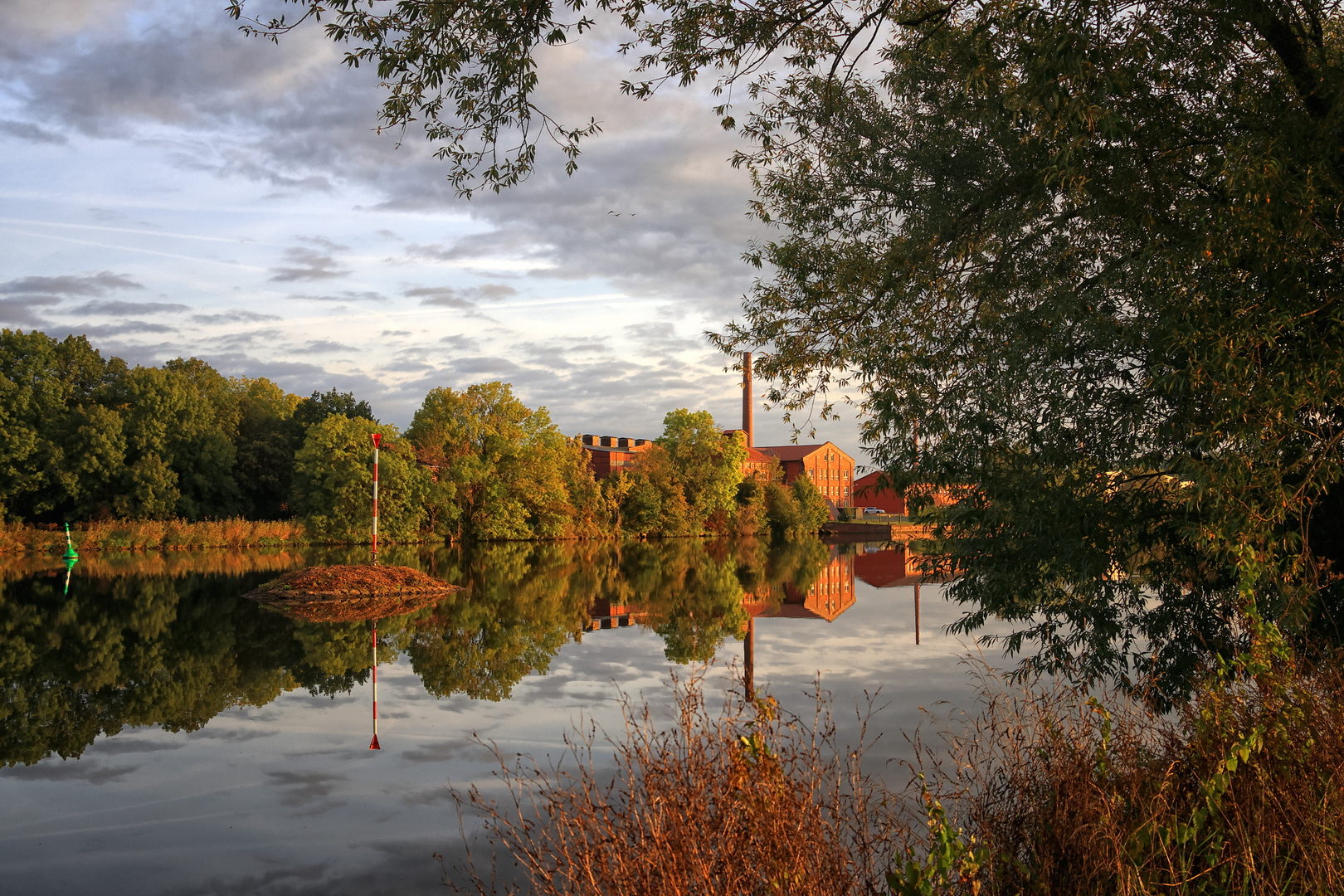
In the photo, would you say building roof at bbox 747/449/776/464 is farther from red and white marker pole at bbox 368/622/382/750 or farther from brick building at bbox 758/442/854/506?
red and white marker pole at bbox 368/622/382/750

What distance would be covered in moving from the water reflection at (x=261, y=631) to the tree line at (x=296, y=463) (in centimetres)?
1316

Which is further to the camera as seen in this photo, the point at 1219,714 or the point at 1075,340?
the point at 1075,340

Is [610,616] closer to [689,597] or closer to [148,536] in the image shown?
[689,597]

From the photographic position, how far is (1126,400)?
345 inches

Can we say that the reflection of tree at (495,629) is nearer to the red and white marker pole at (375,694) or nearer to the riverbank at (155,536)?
the red and white marker pole at (375,694)

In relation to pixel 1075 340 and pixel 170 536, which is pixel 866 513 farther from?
pixel 1075 340

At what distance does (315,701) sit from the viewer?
1123 cm

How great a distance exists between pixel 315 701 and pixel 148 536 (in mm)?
34958

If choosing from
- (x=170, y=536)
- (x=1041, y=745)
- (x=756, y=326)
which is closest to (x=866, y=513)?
(x=170, y=536)

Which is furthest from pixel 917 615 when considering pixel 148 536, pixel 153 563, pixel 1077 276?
pixel 148 536

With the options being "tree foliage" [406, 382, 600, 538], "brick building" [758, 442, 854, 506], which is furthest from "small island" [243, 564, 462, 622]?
"brick building" [758, 442, 854, 506]

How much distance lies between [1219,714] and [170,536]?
45034mm

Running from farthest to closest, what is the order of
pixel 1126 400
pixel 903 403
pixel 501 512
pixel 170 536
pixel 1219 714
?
pixel 501 512 < pixel 170 536 < pixel 903 403 < pixel 1126 400 < pixel 1219 714

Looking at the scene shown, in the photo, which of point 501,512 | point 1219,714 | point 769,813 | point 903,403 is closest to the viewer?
point 769,813
